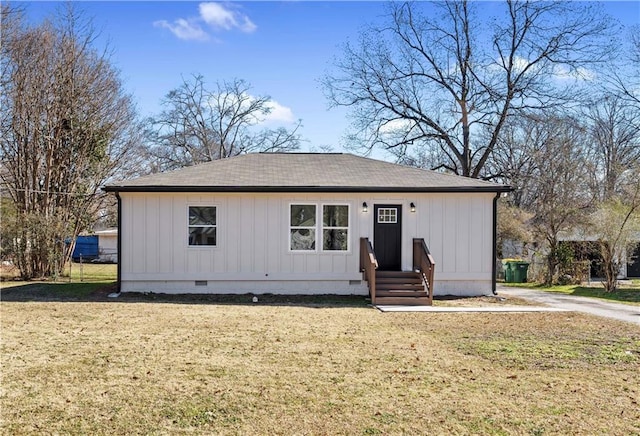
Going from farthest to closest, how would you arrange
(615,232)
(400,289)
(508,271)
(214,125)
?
(214,125)
(508,271)
(615,232)
(400,289)

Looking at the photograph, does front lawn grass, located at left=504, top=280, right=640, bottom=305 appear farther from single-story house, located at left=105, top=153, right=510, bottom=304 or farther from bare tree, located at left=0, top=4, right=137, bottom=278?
bare tree, located at left=0, top=4, right=137, bottom=278

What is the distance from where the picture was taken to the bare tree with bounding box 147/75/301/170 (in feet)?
117

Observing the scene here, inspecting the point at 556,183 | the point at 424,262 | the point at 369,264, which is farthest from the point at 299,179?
the point at 556,183

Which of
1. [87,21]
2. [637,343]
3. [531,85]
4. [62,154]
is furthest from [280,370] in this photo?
[531,85]

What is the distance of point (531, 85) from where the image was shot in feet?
79.2

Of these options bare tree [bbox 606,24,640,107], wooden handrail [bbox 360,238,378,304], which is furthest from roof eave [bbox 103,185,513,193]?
bare tree [bbox 606,24,640,107]

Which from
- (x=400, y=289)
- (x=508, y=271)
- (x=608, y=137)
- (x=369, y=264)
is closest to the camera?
(x=400, y=289)

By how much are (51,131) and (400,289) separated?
1302 centimetres

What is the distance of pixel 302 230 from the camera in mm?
13109

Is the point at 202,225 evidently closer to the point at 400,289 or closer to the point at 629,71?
the point at 400,289

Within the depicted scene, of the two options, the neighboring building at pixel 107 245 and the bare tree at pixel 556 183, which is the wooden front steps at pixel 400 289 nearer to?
the bare tree at pixel 556 183

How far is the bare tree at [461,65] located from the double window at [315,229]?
44.6ft

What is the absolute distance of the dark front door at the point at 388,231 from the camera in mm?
13195

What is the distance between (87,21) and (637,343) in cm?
1908
